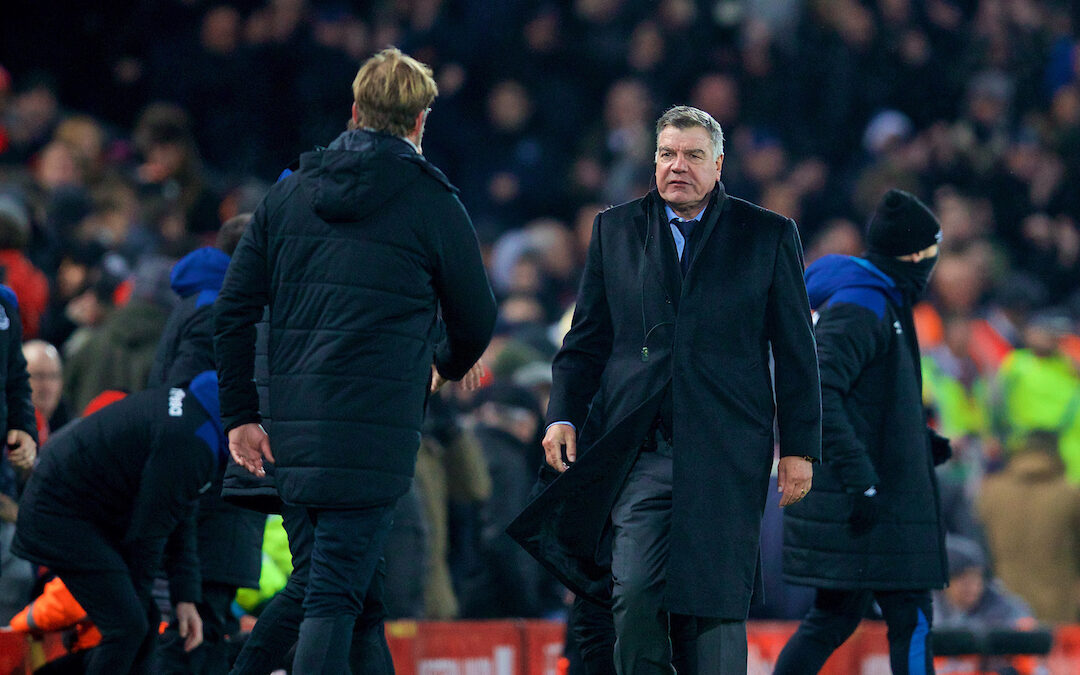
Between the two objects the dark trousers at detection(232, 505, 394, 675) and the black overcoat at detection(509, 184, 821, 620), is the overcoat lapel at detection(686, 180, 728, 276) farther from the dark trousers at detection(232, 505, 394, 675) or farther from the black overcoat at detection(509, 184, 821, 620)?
the dark trousers at detection(232, 505, 394, 675)

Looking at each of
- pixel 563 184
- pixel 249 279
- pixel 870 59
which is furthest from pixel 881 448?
pixel 870 59

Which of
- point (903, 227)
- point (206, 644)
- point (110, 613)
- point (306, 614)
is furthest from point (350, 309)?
point (903, 227)

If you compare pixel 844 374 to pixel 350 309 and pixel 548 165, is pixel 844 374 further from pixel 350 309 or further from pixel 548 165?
pixel 548 165

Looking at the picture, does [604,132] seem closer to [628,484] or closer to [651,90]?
[651,90]

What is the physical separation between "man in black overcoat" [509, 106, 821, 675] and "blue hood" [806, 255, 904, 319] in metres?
1.26

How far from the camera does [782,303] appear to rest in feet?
18.1

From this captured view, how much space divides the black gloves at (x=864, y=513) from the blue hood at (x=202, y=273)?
2736 millimetres

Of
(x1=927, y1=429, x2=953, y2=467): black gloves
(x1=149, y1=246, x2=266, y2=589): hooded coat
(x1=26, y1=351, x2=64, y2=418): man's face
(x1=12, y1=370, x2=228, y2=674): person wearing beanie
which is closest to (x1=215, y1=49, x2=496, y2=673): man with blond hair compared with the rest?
(x1=12, y1=370, x2=228, y2=674): person wearing beanie

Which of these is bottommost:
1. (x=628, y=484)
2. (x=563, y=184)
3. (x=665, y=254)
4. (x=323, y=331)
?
(x=628, y=484)

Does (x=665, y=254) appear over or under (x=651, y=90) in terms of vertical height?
under

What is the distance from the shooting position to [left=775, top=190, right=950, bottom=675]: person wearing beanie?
6.58 meters

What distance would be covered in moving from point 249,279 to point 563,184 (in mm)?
9760

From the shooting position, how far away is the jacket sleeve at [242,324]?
523 cm

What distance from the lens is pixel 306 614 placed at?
16.6 ft
